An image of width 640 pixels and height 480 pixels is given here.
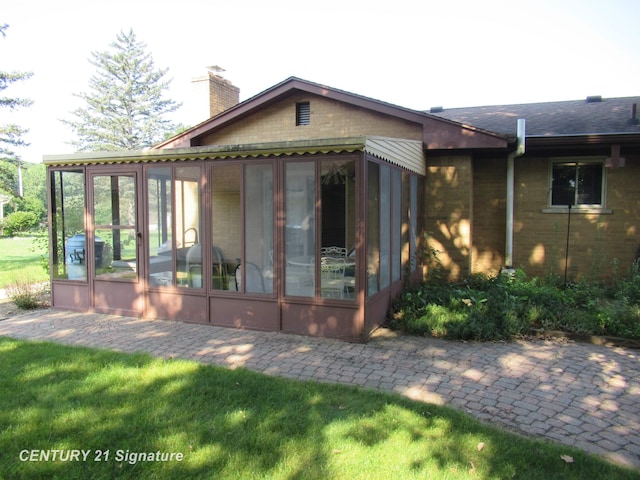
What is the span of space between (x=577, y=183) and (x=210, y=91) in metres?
9.86

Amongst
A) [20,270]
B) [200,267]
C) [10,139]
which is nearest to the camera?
[200,267]

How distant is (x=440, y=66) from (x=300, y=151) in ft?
78.9

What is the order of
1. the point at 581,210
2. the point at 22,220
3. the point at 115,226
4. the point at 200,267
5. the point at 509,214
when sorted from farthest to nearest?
the point at 22,220
the point at 581,210
the point at 509,214
the point at 115,226
the point at 200,267

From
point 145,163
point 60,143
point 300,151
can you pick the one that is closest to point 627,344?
point 300,151

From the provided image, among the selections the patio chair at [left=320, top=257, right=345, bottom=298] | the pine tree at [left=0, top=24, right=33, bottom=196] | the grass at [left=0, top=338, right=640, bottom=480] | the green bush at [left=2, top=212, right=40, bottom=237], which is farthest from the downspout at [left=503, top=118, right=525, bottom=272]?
the green bush at [left=2, top=212, right=40, bottom=237]

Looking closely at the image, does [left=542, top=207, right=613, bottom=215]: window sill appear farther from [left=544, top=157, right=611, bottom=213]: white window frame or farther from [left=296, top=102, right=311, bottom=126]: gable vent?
[left=296, top=102, right=311, bottom=126]: gable vent

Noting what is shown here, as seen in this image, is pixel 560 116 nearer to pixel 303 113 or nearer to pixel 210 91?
pixel 303 113

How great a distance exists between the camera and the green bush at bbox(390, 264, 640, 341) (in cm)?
650

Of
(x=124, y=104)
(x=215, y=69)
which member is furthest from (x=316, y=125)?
(x=124, y=104)

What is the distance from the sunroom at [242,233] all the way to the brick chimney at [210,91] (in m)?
5.99

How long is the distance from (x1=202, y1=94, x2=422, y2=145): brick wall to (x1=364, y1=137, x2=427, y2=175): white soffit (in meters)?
0.67

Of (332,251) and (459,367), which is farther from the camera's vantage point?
(332,251)

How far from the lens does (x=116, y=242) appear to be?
789 cm

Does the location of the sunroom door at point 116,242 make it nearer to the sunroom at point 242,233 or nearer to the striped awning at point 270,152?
the sunroom at point 242,233
